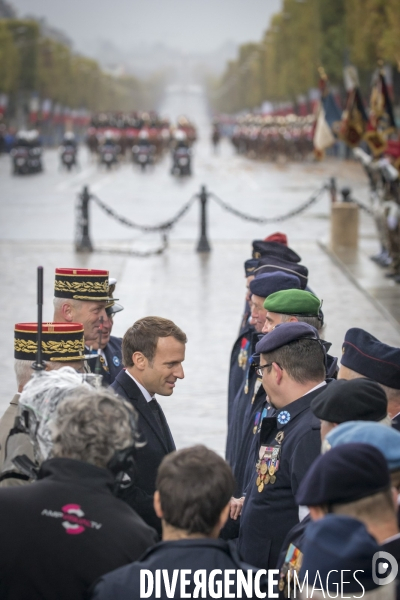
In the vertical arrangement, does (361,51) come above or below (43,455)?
above

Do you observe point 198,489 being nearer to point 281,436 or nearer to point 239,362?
point 281,436

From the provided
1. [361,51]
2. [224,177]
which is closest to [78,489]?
[224,177]

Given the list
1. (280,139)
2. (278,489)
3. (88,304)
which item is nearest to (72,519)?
(278,489)

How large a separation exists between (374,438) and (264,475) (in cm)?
129

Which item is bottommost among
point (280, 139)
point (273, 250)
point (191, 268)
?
point (191, 268)

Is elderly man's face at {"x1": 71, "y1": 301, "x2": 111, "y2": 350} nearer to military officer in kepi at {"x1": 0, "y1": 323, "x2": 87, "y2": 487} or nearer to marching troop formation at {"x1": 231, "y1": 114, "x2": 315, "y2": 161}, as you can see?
military officer in kepi at {"x1": 0, "y1": 323, "x2": 87, "y2": 487}

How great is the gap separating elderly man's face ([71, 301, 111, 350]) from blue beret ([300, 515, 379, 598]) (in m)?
3.17

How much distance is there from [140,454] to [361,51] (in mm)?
44809

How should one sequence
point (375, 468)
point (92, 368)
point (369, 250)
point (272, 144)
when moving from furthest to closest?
point (272, 144)
point (369, 250)
point (92, 368)
point (375, 468)

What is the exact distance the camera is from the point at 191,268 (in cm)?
1756

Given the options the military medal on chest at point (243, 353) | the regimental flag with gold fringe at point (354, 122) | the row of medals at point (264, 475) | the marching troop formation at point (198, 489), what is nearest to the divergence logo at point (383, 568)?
the marching troop formation at point (198, 489)

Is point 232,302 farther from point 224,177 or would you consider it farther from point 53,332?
point 224,177

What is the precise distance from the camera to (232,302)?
14.3m

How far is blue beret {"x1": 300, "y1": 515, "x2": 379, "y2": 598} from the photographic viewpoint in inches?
98.5
